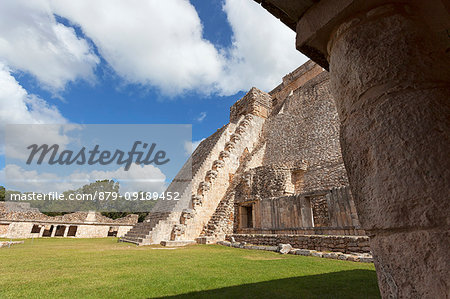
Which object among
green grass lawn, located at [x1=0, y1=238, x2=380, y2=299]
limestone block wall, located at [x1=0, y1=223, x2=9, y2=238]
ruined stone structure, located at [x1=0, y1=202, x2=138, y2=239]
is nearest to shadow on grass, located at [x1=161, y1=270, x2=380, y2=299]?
green grass lawn, located at [x1=0, y1=238, x2=380, y2=299]

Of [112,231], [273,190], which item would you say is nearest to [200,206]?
[273,190]

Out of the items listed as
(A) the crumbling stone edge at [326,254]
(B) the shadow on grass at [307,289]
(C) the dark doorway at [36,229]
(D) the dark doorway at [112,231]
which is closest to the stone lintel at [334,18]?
(B) the shadow on grass at [307,289]

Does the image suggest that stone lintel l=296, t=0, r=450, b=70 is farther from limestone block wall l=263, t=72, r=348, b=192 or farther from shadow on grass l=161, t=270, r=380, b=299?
limestone block wall l=263, t=72, r=348, b=192

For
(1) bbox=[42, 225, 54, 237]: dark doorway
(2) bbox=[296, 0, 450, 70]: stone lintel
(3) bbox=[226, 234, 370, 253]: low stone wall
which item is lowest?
(1) bbox=[42, 225, 54, 237]: dark doorway

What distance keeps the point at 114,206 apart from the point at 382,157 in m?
51.0

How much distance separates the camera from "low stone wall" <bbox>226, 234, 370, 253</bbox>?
6.70 m

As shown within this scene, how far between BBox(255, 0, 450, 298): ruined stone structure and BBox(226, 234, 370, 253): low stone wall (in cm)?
647

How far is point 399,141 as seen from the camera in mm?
1167

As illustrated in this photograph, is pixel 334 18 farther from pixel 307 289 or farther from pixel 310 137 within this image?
pixel 310 137

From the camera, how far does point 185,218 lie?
1221 cm

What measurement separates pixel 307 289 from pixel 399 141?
10.8ft

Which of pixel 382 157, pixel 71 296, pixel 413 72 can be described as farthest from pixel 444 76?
pixel 71 296

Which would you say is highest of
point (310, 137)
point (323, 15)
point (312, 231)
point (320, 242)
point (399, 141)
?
point (310, 137)

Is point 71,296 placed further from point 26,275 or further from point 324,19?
point 324,19
